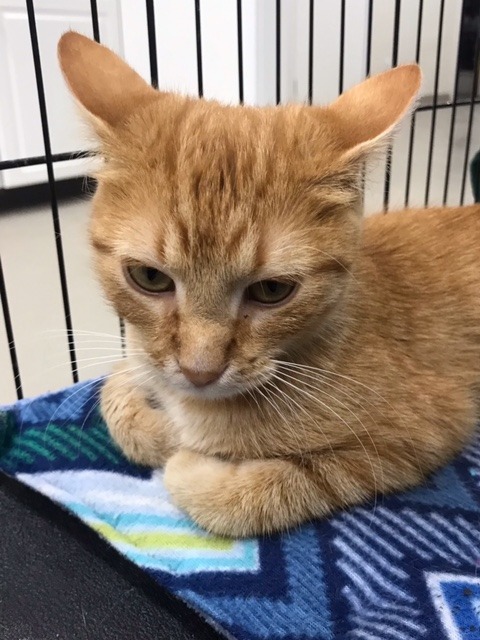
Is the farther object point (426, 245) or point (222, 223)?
point (426, 245)

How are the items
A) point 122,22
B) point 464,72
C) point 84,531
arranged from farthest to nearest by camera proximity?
point 122,22 → point 464,72 → point 84,531

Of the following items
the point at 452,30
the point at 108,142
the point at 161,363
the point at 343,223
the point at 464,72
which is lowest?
the point at 161,363

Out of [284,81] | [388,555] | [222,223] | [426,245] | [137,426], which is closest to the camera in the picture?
[222,223]

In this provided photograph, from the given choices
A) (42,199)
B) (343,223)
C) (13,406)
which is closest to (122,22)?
(42,199)

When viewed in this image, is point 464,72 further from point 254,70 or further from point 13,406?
point 13,406

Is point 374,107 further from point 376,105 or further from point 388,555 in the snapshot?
point 388,555

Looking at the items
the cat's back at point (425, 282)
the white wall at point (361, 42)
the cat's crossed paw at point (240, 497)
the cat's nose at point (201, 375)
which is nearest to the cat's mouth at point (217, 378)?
the cat's nose at point (201, 375)

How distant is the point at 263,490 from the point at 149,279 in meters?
0.32

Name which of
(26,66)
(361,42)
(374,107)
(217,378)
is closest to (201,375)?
(217,378)

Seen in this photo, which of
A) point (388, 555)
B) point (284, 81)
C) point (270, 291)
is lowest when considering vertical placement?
point (388, 555)

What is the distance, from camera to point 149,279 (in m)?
0.74

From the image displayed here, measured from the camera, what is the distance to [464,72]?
211cm

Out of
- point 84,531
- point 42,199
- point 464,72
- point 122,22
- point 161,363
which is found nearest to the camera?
point 161,363

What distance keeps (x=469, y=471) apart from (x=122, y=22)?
7.05 feet
